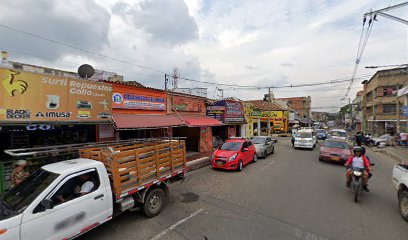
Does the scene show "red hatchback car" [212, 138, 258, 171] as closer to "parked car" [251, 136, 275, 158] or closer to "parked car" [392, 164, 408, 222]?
"parked car" [251, 136, 275, 158]

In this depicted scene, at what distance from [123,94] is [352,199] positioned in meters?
10.5

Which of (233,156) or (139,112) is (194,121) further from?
(233,156)

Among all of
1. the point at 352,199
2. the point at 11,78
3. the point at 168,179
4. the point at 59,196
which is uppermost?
the point at 11,78

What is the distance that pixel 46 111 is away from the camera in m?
6.93

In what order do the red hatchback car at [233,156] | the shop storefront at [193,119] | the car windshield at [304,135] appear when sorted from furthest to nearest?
the car windshield at [304,135], the shop storefront at [193,119], the red hatchback car at [233,156]

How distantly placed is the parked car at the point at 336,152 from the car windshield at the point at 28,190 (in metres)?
13.5

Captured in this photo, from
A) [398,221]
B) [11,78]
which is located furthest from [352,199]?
[11,78]

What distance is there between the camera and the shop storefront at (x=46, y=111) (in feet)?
20.2

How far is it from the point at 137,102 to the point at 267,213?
812 cm

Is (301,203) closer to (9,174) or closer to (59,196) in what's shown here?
(59,196)

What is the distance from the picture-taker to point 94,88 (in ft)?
27.7

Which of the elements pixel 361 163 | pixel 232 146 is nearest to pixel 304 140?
pixel 232 146

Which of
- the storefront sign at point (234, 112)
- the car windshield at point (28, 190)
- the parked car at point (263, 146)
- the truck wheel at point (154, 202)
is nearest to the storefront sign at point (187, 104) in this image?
the storefront sign at point (234, 112)

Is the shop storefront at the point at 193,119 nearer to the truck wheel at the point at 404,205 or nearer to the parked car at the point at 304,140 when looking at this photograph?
the parked car at the point at 304,140
